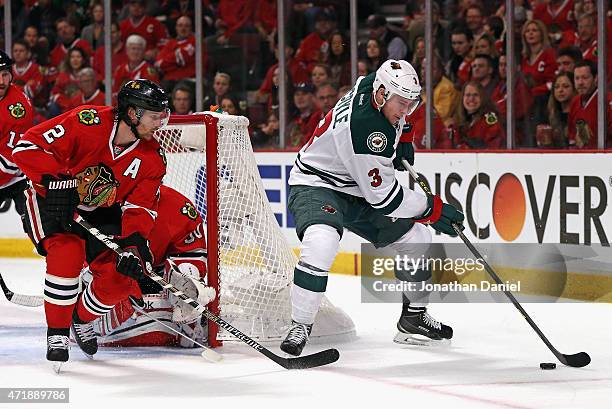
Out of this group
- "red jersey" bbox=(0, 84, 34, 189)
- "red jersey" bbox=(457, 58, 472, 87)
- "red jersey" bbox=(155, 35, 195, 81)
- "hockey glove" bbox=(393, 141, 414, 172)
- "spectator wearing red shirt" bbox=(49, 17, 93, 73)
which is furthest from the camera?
"spectator wearing red shirt" bbox=(49, 17, 93, 73)

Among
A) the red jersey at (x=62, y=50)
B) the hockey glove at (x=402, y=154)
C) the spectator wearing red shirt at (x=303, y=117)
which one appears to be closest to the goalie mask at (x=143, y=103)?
the hockey glove at (x=402, y=154)

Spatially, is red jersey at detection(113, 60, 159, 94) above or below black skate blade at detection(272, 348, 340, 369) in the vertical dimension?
above

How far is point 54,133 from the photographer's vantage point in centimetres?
436

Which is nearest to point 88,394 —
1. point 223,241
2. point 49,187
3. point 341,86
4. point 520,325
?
point 49,187

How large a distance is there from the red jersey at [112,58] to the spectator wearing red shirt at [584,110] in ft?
11.0

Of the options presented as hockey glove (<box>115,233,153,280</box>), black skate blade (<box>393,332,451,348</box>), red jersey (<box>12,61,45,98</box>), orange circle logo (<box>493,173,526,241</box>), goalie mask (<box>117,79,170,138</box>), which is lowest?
black skate blade (<box>393,332,451,348</box>)

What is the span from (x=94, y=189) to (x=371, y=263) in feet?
9.63

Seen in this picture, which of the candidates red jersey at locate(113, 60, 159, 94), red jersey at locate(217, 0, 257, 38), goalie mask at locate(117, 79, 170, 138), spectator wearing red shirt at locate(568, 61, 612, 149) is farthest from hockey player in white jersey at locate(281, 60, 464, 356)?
red jersey at locate(113, 60, 159, 94)

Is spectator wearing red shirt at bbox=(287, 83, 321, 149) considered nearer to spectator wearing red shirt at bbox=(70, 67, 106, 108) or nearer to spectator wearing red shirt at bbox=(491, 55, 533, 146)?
spectator wearing red shirt at bbox=(491, 55, 533, 146)

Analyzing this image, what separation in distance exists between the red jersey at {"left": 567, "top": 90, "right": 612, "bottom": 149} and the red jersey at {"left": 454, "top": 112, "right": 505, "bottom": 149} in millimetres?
460

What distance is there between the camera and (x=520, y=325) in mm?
5445

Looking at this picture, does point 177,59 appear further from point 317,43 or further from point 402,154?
point 402,154

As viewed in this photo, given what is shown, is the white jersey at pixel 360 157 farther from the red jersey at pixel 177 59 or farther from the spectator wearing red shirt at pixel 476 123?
the red jersey at pixel 177 59

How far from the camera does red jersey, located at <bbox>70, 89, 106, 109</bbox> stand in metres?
8.55
